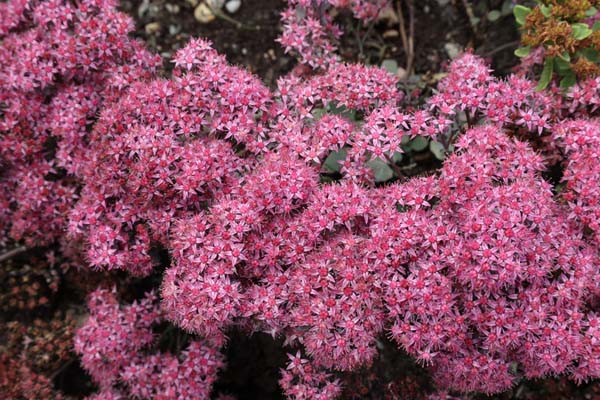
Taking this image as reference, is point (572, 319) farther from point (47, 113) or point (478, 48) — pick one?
point (47, 113)

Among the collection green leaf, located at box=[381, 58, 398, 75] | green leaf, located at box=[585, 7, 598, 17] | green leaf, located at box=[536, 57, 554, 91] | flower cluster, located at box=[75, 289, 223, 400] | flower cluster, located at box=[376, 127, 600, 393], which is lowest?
flower cluster, located at box=[75, 289, 223, 400]

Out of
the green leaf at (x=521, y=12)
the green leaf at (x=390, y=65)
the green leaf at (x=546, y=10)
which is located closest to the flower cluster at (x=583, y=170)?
the green leaf at (x=546, y=10)

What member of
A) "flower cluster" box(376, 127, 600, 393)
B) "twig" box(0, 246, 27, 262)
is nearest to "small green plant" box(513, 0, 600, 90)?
"flower cluster" box(376, 127, 600, 393)

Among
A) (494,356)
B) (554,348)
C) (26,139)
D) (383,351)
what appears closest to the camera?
(554,348)

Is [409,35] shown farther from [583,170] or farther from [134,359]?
[134,359]

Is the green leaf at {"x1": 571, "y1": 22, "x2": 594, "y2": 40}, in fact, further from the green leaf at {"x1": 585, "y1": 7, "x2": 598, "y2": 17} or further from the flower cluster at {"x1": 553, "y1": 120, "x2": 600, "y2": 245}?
the flower cluster at {"x1": 553, "y1": 120, "x2": 600, "y2": 245}

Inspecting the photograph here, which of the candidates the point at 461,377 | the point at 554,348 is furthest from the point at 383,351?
the point at 554,348
